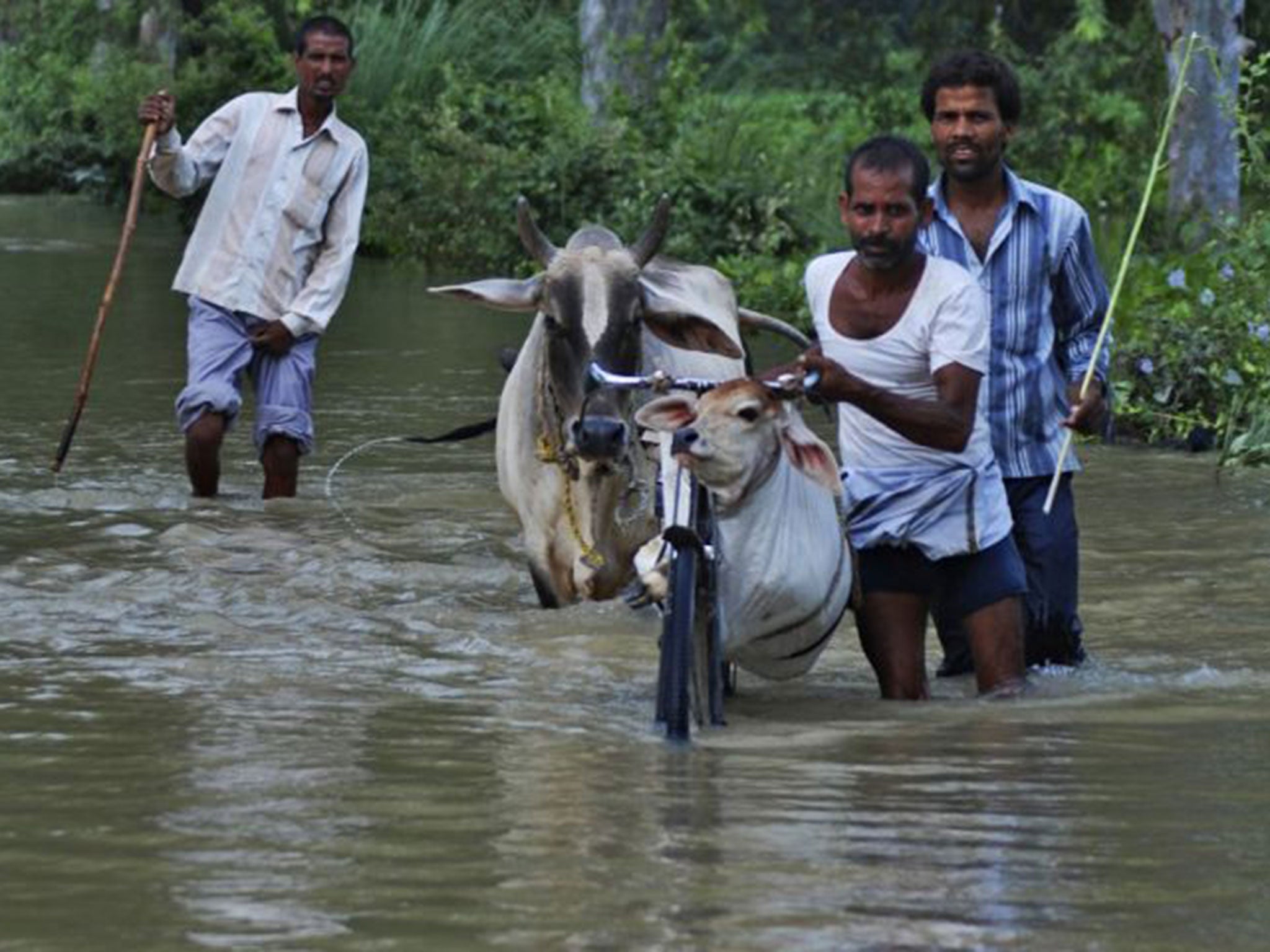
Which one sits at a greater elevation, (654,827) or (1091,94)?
(1091,94)

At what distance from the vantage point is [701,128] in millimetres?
25328

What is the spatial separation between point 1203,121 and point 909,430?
12642 millimetres

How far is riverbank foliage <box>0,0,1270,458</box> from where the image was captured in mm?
14156

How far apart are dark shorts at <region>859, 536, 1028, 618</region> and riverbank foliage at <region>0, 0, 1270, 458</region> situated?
5.70 metres

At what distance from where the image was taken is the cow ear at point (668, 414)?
6707 millimetres

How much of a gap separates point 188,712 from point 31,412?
7982 millimetres

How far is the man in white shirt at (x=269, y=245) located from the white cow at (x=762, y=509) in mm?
4479

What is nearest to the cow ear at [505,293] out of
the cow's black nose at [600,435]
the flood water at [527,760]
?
the cow's black nose at [600,435]

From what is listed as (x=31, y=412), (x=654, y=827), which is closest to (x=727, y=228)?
(x=31, y=412)

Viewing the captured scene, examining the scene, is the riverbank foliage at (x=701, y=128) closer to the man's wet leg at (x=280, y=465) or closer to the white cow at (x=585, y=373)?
the man's wet leg at (x=280, y=465)

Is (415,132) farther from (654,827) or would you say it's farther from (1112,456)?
(654,827)

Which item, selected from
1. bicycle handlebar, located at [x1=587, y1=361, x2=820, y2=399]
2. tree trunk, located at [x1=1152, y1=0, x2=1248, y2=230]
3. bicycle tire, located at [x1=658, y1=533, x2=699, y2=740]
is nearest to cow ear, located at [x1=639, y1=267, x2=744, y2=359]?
bicycle handlebar, located at [x1=587, y1=361, x2=820, y2=399]

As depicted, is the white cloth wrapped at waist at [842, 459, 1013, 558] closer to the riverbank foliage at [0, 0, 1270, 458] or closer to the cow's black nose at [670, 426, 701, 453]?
the cow's black nose at [670, 426, 701, 453]

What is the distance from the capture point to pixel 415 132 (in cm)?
2872
